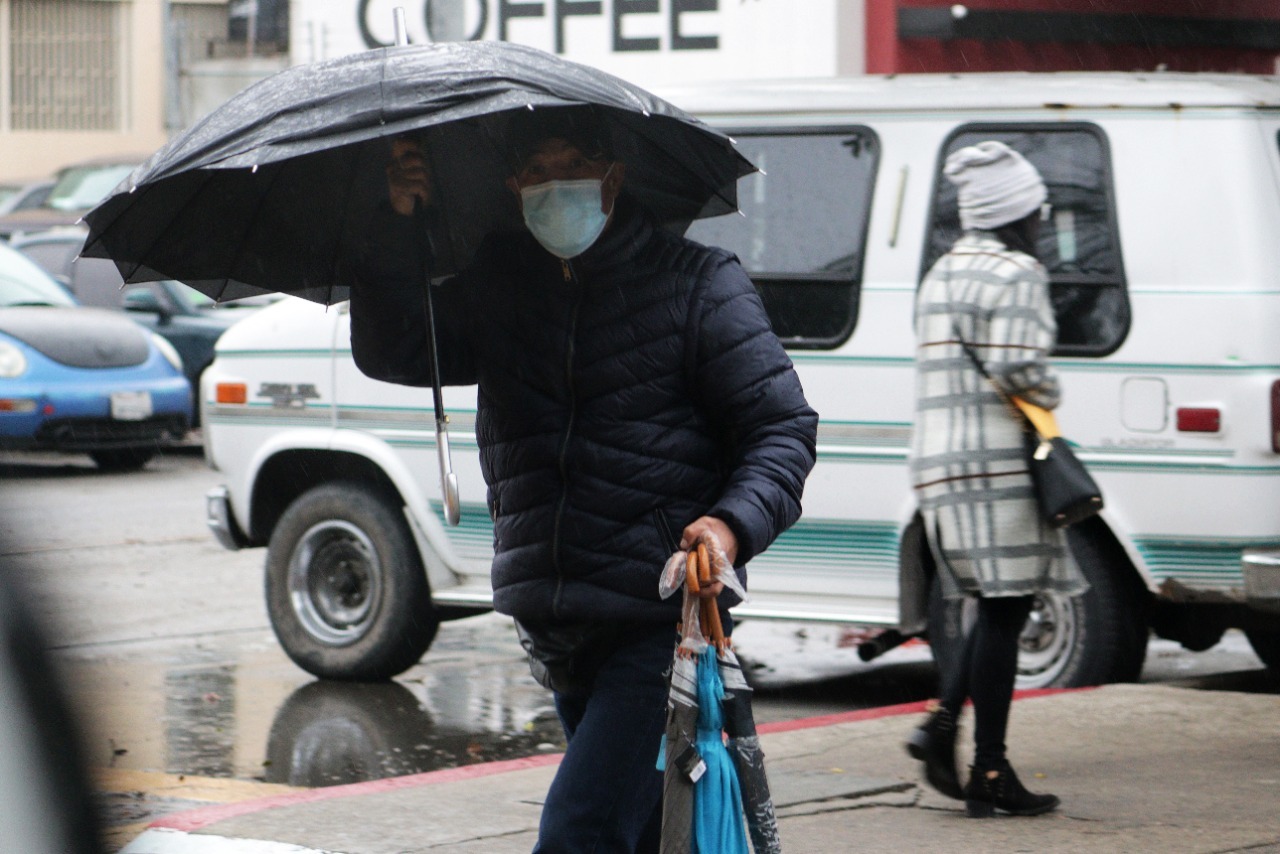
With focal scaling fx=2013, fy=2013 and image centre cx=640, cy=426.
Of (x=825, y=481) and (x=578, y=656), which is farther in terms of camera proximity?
(x=825, y=481)

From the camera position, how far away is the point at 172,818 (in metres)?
5.39

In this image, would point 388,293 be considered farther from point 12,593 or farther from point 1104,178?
point 1104,178

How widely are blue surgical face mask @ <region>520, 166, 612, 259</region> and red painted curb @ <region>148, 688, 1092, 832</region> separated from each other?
7.88 feet

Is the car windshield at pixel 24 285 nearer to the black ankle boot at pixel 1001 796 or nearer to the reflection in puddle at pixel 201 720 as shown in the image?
the reflection in puddle at pixel 201 720

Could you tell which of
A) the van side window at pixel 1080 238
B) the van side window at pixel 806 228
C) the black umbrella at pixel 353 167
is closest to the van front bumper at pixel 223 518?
the van side window at pixel 806 228

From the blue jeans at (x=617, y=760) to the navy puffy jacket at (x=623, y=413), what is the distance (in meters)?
0.09

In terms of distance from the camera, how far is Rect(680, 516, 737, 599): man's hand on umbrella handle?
3334 mm

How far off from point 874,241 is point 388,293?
361 centimetres

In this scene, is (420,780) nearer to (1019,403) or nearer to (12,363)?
(1019,403)

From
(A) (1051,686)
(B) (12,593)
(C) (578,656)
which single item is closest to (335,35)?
(A) (1051,686)

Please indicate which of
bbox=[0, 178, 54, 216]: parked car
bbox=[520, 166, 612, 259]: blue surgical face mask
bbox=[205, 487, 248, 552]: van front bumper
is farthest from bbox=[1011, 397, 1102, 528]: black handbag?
bbox=[0, 178, 54, 216]: parked car

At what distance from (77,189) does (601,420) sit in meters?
20.8

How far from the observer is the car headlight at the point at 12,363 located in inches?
582

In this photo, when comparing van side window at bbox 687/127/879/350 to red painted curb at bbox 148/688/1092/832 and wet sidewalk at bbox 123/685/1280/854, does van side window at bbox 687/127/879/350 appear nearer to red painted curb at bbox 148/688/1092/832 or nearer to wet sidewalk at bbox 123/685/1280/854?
red painted curb at bbox 148/688/1092/832
